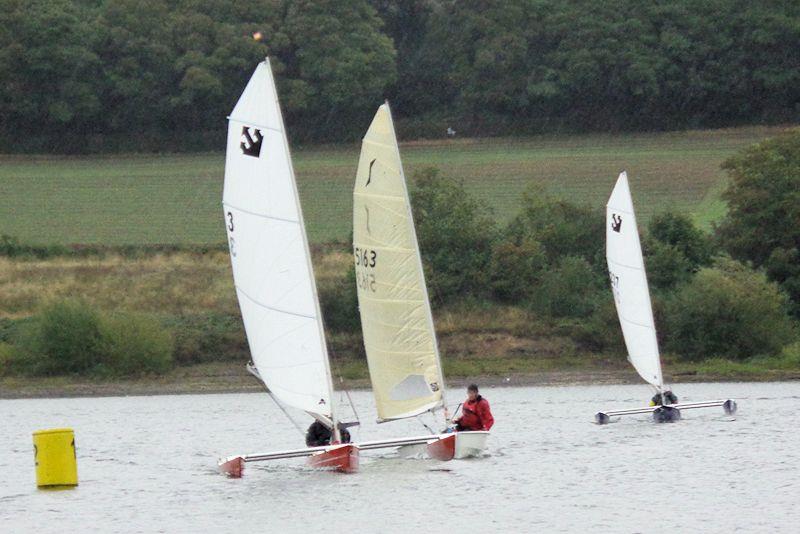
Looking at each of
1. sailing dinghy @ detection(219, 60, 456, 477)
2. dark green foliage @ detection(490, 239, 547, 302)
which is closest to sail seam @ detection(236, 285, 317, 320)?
sailing dinghy @ detection(219, 60, 456, 477)

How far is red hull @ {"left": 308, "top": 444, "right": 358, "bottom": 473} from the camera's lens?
1115 inches

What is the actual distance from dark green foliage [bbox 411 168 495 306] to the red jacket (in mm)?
29926

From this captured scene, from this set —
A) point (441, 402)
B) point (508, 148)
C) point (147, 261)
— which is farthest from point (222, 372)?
point (508, 148)

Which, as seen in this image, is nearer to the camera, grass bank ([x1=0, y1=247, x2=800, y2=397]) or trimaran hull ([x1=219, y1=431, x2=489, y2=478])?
trimaran hull ([x1=219, y1=431, x2=489, y2=478])

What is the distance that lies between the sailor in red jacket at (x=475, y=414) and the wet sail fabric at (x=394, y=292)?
0.69 meters

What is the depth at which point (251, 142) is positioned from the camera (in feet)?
90.0

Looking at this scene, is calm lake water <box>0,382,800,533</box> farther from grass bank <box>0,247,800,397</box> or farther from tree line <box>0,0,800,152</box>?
tree line <box>0,0,800,152</box>

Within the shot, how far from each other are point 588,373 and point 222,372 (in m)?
13.0

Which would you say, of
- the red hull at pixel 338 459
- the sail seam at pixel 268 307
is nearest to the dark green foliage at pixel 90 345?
the red hull at pixel 338 459

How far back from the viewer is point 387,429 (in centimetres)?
4266

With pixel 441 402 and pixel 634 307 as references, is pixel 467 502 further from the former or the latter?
pixel 634 307

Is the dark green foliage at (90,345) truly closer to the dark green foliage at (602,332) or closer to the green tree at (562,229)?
the dark green foliage at (602,332)

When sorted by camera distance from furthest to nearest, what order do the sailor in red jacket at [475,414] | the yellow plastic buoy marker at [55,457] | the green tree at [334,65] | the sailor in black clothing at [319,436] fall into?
the green tree at [334,65], the sailor in red jacket at [475,414], the sailor in black clothing at [319,436], the yellow plastic buoy marker at [55,457]

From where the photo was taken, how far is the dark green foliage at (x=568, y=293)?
Answer: 60.4 meters
